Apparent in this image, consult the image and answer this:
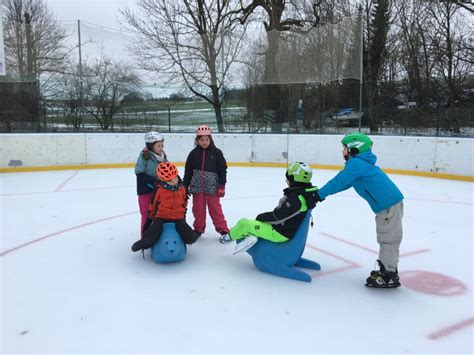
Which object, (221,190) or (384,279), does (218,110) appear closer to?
(221,190)

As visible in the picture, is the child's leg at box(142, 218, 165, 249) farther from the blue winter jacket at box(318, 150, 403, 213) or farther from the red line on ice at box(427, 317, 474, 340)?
the red line on ice at box(427, 317, 474, 340)

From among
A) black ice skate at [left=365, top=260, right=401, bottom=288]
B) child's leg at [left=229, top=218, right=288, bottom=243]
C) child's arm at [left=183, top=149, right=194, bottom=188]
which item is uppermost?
child's arm at [left=183, top=149, right=194, bottom=188]

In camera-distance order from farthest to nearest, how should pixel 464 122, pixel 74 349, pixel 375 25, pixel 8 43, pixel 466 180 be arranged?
pixel 375 25 < pixel 464 122 < pixel 8 43 < pixel 466 180 < pixel 74 349

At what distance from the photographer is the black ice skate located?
2.71m

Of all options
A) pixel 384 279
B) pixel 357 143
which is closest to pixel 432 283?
pixel 384 279

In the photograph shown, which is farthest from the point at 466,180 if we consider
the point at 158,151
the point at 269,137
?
the point at 158,151

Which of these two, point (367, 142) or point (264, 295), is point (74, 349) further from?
point (367, 142)

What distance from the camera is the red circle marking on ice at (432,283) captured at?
276 cm

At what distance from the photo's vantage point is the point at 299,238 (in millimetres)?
2840

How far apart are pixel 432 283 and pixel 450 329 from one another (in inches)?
26.2

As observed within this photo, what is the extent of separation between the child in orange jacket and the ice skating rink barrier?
20.6 ft

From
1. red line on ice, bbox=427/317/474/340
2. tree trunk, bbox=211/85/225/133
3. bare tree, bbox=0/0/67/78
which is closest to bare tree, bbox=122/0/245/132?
tree trunk, bbox=211/85/225/133

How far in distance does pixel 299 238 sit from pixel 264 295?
473mm

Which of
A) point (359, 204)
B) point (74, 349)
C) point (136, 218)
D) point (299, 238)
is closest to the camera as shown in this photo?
point (74, 349)
